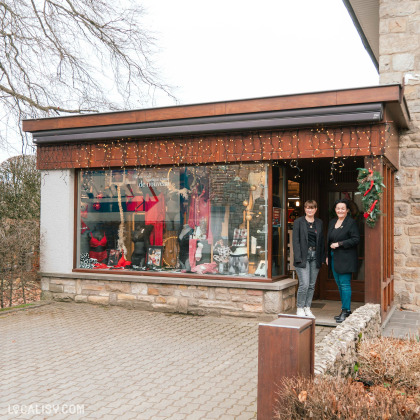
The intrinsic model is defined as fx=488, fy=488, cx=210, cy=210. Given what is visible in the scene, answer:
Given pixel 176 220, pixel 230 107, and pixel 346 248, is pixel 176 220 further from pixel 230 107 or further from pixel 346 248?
pixel 346 248

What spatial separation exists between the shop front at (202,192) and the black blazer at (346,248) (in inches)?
8.6

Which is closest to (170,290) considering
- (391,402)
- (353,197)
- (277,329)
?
(353,197)

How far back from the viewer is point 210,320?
8.13 metres

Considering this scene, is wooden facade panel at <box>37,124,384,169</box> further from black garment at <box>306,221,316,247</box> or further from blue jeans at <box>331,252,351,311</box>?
blue jeans at <box>331,252,351,311</box>

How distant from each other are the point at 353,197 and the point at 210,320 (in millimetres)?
3887

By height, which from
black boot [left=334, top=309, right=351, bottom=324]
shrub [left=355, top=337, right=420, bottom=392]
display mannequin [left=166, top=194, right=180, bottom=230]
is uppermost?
display mannequin [left=166, top=194, right=180, bottom=230]

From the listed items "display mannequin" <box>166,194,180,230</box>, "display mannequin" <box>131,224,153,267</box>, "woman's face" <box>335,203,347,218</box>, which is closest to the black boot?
"woman's face" <box>335,203,347,218</box>

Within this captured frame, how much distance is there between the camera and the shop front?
7.52 m

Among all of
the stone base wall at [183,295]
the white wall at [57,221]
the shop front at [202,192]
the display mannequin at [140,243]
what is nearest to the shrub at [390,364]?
the shop front at [202,192]

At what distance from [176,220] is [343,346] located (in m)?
5.21

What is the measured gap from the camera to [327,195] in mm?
9930

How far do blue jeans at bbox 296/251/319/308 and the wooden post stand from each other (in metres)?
4.05

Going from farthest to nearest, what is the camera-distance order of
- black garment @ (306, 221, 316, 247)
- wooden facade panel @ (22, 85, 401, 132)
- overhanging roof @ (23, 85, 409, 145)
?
black garment @ (306, 221, 316, 247), overhanging roof @ (23, 85, 409, 145), wooden facade panel @ (22, 85, 401, 132)

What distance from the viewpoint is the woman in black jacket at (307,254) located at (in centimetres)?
754
